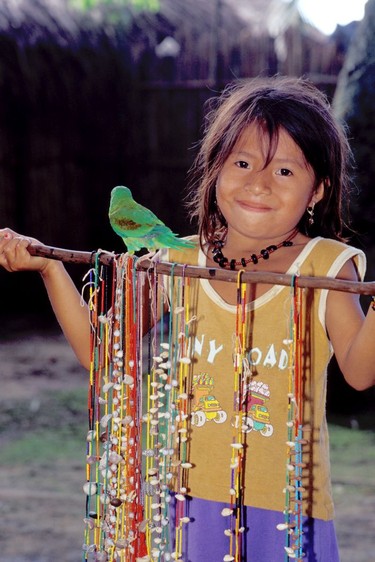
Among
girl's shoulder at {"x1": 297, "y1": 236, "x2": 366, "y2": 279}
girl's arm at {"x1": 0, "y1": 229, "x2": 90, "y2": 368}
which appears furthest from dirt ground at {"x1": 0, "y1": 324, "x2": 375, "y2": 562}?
girl's shoulder at {"x1": 297, "y1": 236, "x2": 366, "y2": 279}

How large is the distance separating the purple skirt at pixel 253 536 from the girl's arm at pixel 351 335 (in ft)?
0.86

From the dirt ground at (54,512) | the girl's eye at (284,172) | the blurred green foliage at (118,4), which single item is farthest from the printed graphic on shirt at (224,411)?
the blurred green foliage at (118,4)

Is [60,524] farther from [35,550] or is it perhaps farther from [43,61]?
[43,61]

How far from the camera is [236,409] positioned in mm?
1334

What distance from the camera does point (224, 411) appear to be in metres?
1.45

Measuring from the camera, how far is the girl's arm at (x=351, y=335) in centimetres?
129

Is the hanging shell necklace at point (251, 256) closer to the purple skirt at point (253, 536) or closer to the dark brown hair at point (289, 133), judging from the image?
the dark brown hair at point (289, 133)

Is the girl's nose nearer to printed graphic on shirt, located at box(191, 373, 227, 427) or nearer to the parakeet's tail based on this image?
the parakeet's tail

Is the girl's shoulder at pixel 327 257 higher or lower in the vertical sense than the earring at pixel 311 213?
lower

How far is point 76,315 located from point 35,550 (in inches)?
63.6

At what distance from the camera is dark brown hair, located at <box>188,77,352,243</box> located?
1.43 meters

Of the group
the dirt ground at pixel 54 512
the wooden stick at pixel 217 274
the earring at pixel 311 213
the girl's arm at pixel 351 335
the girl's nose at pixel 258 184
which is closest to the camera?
the wooden stick at pixel 217 274

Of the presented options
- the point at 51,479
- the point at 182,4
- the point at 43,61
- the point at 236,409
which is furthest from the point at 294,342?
the point at 182,4

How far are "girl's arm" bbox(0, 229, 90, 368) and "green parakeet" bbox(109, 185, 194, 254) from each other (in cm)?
15
